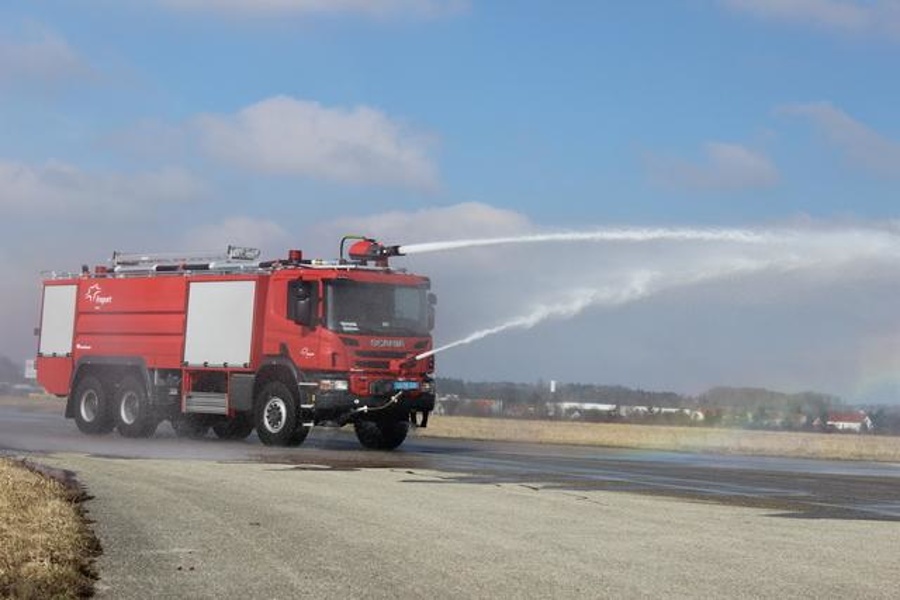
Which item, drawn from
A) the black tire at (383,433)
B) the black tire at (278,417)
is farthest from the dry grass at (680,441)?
the black tire at (278,417)

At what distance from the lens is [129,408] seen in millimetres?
28250

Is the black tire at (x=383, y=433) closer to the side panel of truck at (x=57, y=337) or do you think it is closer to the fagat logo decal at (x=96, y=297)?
the fagat logo decal at (x=96, y=297)

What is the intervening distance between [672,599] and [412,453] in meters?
16.7

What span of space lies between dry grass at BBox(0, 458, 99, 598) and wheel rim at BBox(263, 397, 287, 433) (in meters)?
10.3

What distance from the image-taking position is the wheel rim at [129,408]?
2784 centimetres

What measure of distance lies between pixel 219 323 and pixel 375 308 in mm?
3852

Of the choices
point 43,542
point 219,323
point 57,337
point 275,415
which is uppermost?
point 219,323

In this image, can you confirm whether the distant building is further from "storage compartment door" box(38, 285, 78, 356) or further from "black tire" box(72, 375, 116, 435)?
"storage compartment door" box(38, 285, 78, 356)

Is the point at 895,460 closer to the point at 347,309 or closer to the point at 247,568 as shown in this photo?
the point at 347,309

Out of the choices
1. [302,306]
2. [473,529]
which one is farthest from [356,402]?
[473,529]

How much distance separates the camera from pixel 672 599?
27.3 feet

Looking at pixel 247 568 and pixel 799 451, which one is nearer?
pixel 247 568

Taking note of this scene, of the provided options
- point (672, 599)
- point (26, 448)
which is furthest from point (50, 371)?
point (672, 599)

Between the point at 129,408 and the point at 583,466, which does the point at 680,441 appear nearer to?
the point at 583,466
